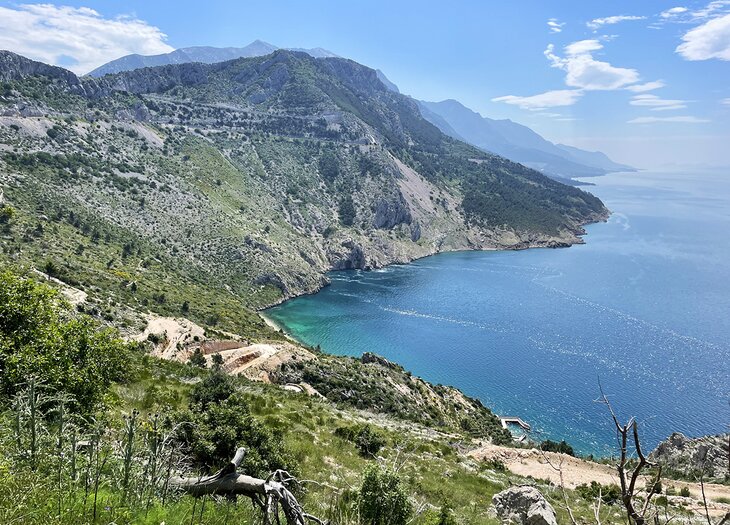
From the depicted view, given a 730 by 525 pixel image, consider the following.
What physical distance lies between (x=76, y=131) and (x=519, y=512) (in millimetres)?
127151

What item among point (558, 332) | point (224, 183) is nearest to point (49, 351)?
point (558, 332)

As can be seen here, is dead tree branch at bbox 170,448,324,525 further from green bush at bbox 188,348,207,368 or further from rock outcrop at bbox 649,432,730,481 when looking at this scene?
green bush at bbox 188,348,207,368

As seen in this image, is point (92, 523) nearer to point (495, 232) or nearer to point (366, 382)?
point (366, 382)

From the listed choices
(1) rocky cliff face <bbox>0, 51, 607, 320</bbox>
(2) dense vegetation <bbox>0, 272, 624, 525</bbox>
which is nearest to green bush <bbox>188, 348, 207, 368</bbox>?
(2) dense vegetation <bbox>0, 272, 624, 525</bbox>

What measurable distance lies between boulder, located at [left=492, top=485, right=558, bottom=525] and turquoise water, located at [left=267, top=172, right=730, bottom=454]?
75.1 feet

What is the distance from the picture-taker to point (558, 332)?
285ft

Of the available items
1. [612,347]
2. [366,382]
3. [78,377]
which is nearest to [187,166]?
[366,382]

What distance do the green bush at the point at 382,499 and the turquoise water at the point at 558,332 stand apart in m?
32.6

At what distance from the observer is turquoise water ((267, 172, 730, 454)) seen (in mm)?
60344

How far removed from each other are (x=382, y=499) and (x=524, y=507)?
10.1 metres

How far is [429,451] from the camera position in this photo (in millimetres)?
29031

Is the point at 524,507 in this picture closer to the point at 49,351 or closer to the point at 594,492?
the point at 594,492

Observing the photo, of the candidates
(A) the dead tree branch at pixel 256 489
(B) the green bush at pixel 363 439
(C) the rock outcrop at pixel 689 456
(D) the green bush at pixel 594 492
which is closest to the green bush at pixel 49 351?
(A) the dead tree branch at pixel 256 489

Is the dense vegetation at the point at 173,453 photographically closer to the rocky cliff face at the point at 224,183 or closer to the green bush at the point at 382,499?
the green bush at the point at 382,499
